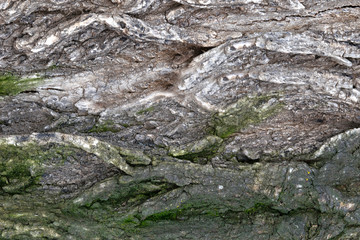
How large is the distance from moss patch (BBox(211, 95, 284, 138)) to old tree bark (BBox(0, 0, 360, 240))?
0.02 m

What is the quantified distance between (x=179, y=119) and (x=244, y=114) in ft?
3.59

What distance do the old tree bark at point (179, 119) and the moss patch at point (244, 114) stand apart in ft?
0.08

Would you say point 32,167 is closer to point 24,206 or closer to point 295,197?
point 24,206

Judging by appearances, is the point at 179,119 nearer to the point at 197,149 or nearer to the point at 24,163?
the point at 197,149

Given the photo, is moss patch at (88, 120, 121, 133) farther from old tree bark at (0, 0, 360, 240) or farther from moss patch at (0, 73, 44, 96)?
moss patch at (0, 73, 44, 96)

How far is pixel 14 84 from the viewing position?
5.80 m

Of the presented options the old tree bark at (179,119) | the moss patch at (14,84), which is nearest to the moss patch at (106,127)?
the old tree bark at (179,119)

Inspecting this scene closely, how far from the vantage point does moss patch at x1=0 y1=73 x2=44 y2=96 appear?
5.76 metres

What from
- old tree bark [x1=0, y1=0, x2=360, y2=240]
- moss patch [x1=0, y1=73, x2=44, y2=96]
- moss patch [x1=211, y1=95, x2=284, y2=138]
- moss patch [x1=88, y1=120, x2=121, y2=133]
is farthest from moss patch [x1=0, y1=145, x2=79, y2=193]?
moss patch [x1=211, y1=95, x2=284, y2=138]

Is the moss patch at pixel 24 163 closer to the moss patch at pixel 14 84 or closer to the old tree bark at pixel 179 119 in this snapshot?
the old tree bark at pixel 179 119

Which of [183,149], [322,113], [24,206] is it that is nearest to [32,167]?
[24,206]

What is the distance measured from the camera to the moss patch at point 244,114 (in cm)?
576

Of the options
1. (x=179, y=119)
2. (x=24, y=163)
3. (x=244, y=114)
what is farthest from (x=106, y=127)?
(x=244, y=114)

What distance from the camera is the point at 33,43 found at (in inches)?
207
